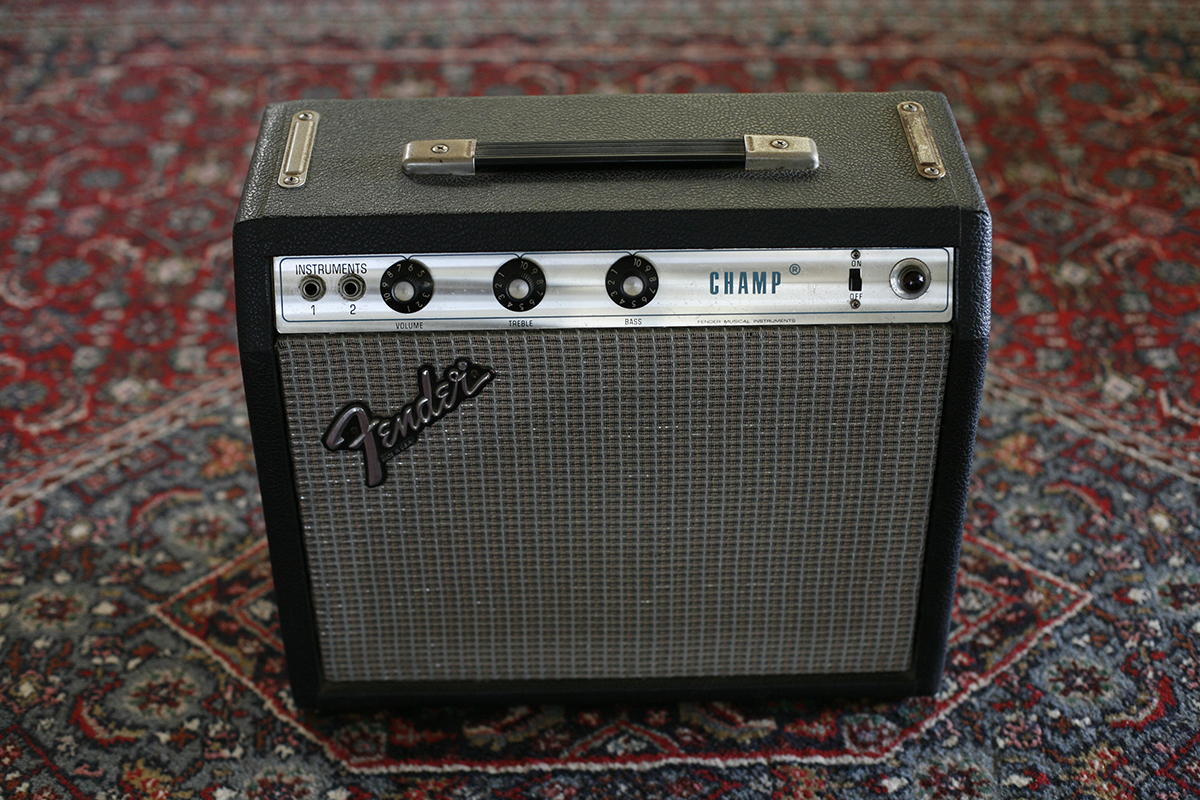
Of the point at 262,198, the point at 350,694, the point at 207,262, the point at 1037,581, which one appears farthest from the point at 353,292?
the point at 207,262

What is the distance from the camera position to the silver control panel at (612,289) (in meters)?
0.90

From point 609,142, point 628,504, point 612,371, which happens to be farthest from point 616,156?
point 628,504

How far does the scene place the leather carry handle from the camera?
0.93 meters

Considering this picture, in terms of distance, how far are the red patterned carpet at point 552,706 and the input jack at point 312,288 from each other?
0.45m

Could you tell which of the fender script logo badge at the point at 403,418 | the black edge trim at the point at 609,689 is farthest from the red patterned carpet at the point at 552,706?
the fender script logo badge at the point at 403,418

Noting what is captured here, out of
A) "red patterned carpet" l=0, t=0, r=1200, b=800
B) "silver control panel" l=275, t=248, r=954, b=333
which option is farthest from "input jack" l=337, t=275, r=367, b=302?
"red patterned carpet" l=0, t=0, r=1200, b=800

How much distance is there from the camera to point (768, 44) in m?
2.36

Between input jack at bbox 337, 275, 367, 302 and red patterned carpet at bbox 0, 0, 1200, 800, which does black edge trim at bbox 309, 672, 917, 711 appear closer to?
red patterned carpet at bbox 0, 0, 1200, 800

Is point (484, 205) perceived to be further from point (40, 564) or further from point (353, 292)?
point (40, 564)

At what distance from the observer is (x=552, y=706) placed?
1.17 meters

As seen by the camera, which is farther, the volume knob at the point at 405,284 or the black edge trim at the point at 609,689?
the black edge trim at the point at 609,689

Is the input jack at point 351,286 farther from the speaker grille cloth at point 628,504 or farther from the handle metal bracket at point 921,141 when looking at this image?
the handle metal bracket at point 921,141

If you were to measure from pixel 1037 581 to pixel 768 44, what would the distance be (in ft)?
4.45

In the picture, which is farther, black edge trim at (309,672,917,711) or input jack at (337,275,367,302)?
black edge trim at (309,672,917,711)
